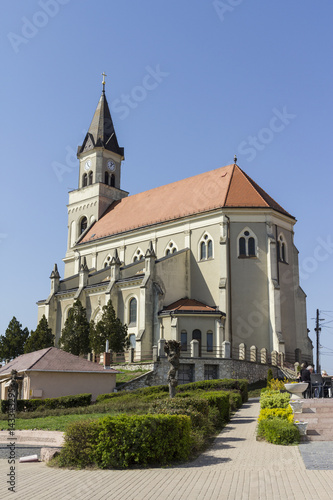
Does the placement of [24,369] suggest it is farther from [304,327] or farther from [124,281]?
[304,327]

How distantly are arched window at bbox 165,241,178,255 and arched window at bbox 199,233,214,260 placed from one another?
3001 millimetres

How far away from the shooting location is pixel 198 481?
10.7 m

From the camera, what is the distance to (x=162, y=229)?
51719mm

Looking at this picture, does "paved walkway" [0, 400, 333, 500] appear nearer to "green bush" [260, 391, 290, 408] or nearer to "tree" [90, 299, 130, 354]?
"green bush" [260, 391, 290, 408]

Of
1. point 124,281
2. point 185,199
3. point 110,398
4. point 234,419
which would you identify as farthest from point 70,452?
point 185,199

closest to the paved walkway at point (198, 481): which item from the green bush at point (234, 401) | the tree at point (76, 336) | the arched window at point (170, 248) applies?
the green bush at point (234, 401)

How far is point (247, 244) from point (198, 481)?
36789mm

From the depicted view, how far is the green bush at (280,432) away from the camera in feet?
49.7

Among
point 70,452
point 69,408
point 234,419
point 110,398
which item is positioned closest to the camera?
point 70,452

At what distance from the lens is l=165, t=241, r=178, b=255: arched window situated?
50478mm

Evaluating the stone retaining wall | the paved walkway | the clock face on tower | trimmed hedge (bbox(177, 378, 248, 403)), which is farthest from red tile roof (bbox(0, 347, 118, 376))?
the clock face on tower

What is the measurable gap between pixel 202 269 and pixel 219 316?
5.79 metres

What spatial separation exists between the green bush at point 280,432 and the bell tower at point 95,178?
48.3m

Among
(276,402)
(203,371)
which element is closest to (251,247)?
(203,371)
